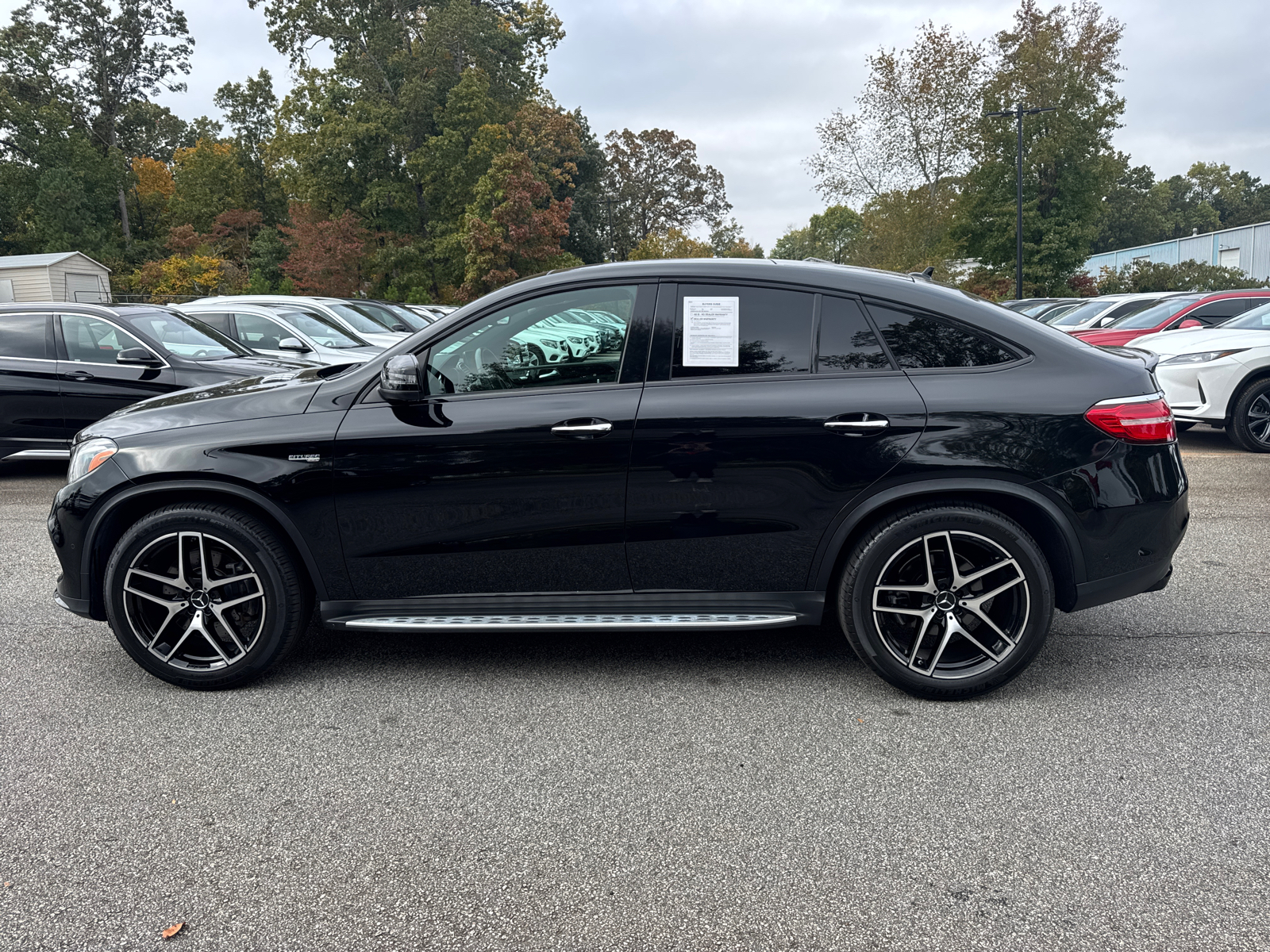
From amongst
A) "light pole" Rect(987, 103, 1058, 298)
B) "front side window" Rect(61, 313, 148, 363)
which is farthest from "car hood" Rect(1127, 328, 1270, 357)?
"light pole" Rect(987, 103, 1058, 298)

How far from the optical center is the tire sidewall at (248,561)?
12.3ft

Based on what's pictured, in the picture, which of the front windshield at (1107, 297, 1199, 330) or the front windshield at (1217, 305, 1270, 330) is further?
the front windshield at (1107, 297, 1199, 330)

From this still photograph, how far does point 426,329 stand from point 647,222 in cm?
6281

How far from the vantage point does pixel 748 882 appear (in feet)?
8.29

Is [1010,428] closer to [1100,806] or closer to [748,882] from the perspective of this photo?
[1100,806]

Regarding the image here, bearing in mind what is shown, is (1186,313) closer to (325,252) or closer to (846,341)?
(846,341)

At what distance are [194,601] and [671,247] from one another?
5620 cm

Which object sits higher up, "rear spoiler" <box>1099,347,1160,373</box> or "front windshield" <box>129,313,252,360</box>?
"front windshield" <box>129,313,252,360</box>

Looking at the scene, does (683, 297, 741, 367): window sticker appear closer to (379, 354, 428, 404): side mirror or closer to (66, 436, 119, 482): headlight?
(379, 354, 428, 404): side mirror

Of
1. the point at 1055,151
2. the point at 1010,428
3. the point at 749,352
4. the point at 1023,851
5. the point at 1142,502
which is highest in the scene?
the point at 1055,151

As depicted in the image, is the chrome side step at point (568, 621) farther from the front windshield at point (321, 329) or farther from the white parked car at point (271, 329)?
the front windshield at point (321, 329)

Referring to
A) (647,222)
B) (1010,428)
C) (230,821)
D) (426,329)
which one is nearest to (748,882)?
(230,821)

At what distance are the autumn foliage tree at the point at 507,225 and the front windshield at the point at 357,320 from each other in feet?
94.2

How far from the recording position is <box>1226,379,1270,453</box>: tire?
9305 mm
